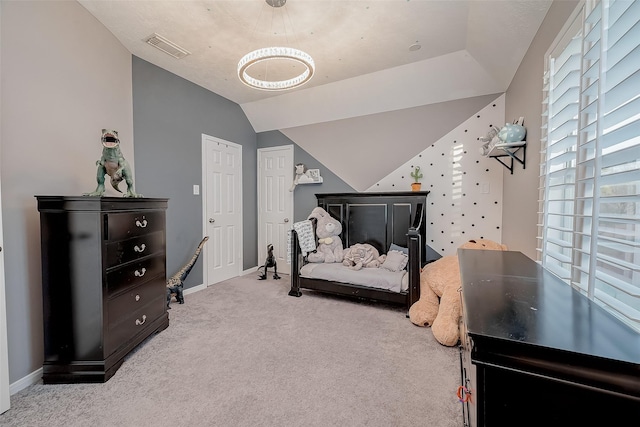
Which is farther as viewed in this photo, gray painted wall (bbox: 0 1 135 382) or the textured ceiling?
the textured ceiling

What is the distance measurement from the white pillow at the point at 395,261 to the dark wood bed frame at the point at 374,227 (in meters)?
0.15

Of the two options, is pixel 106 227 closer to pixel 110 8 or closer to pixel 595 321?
pixel 110 8

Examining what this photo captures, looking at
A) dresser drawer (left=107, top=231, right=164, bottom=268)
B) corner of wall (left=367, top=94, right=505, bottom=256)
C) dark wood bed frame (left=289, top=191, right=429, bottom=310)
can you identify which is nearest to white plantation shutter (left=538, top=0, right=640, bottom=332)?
dark wood bed frame (left=289, top=191, right=429, bottom=310)

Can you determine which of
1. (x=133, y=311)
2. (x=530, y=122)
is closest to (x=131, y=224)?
(x=133, y=311)

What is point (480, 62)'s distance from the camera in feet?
8.73

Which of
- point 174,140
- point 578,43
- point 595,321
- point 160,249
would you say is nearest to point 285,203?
point 174,140

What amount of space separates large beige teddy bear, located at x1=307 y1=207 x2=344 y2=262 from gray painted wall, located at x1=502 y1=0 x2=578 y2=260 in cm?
185

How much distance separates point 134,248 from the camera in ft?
6.56

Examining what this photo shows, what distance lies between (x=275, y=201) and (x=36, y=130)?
289cm

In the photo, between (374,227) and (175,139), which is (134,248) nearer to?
(175,139)

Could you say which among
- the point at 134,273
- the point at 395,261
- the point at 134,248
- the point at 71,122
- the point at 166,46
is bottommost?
the point at 395,261

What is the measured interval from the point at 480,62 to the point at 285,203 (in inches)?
120

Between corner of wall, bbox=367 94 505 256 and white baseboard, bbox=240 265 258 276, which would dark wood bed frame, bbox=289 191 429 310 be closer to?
corner of wall, bbox=367 94 505 256

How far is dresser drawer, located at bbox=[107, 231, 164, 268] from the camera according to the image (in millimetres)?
1799
